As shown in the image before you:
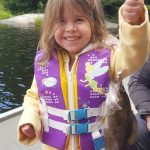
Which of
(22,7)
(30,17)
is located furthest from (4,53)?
(22,7)

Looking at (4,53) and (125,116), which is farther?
(4,53)

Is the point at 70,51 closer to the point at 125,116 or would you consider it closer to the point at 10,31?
the point at 125,116

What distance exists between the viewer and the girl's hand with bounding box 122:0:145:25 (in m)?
1.94

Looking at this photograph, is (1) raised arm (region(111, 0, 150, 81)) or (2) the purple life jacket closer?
(1) raised arm (region(111, 0, 150, 81))

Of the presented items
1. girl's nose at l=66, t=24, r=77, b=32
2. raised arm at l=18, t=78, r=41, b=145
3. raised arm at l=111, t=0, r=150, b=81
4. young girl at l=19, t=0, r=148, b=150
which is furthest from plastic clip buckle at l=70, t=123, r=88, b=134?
girl's nose at l=66, t=24, r=77, b=32

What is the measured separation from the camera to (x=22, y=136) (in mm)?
Answer: 2613

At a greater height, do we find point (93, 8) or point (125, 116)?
point (93, 8)

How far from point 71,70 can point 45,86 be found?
0.60 feet

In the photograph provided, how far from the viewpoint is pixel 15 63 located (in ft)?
62.0

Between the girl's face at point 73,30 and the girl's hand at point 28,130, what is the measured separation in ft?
1.68

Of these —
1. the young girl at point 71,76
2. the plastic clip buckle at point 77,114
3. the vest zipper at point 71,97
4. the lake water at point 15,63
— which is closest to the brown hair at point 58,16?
the young girl at point 71,76

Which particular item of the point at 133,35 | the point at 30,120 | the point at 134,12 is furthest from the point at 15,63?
the point at 134,12

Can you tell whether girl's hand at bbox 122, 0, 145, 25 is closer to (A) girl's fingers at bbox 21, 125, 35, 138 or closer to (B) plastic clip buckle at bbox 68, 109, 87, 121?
(B) plastic clip buckle at bbox 68, 109, 87, 121

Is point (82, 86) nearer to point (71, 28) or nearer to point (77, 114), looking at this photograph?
point (77, 114)
